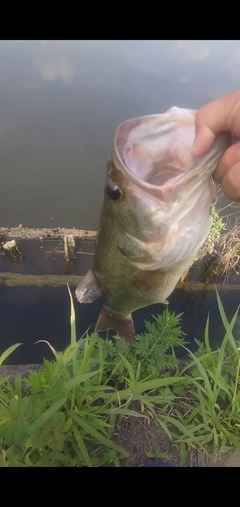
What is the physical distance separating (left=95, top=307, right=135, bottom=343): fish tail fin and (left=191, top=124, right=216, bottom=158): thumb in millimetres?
1302

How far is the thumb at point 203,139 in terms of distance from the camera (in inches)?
58.6

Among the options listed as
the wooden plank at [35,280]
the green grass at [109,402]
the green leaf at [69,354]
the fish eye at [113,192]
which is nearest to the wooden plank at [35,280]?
the wooden plank at [35,280]

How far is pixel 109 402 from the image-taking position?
2377 millimetres

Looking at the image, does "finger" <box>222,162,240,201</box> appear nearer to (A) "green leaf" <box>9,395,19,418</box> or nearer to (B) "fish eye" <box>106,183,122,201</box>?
(B) "fish eye" <box>106,183,122,201</box>

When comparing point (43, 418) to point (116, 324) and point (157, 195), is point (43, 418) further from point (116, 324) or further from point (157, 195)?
point (157, 195)

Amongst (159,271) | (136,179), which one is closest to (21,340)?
(159,271)

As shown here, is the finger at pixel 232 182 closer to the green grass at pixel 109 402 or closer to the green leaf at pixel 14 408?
the green grass at pixel 109 402

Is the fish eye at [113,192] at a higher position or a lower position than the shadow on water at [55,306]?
higher

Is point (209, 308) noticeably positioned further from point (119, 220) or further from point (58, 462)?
point (119, 220)

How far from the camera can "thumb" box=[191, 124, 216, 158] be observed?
1.49m

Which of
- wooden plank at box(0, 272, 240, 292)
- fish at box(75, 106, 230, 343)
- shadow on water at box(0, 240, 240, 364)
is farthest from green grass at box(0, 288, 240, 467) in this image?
wooden plank at box(0, 272, 240, 292)

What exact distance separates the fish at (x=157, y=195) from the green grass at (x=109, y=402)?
0.63m

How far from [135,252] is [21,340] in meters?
3.62

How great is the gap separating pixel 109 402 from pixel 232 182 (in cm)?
156
